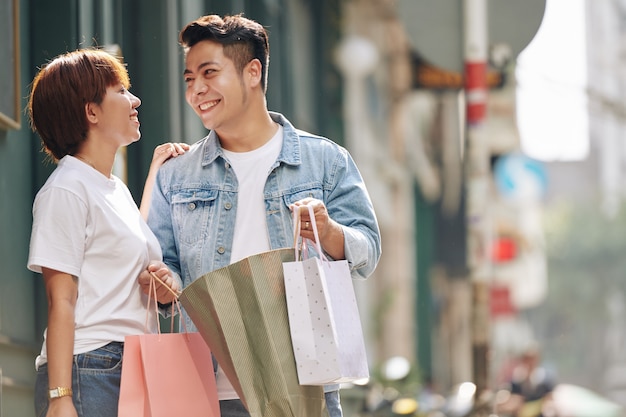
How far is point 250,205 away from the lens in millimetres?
3301

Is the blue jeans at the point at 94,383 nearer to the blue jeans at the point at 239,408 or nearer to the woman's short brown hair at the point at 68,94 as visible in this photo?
the blue jeans at the point at 239,408

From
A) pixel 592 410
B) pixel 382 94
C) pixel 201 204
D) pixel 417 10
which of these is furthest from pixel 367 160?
pixel 201 204

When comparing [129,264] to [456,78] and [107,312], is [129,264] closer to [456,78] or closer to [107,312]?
[107,312]

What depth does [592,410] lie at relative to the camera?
13344mm

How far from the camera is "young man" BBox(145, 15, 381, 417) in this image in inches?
129

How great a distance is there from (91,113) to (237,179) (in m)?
0.47

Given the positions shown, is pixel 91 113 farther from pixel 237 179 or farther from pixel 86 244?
pixel 237 179

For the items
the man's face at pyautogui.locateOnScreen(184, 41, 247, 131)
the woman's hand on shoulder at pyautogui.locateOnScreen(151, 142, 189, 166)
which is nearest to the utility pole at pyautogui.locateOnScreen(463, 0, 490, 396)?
the woman's hand on shoulder at pyautogui.locateOnScreen(151, 142, 189, 166)

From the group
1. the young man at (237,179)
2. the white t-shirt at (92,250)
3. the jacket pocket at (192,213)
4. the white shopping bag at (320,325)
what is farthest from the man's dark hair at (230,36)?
the white shopping bag at (320,325)

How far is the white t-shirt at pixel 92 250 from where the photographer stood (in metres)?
2.95

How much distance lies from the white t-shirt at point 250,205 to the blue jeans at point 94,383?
0.32 m

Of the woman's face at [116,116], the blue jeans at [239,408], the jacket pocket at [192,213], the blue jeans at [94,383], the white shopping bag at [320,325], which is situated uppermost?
the woman's face at [116,116]

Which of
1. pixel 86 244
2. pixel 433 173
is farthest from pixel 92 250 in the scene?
pixel 433 173

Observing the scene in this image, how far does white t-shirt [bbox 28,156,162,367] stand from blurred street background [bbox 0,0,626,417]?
4.05 ft
